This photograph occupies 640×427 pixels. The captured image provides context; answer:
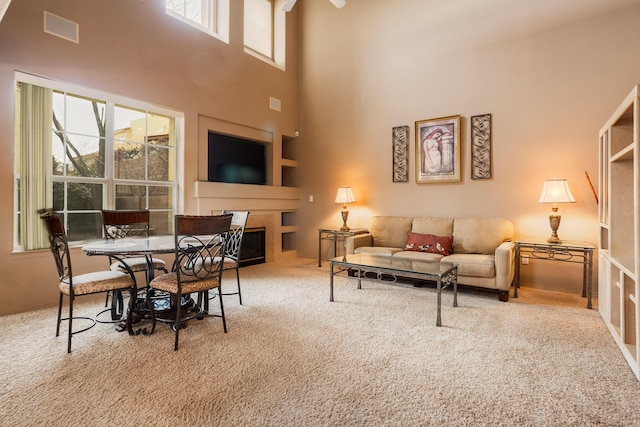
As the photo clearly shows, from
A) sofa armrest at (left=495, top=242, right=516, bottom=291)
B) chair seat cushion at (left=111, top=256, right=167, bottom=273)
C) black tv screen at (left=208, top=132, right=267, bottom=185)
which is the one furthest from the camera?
black tv screen at (left=208, top=132, right=267, bottom=185)

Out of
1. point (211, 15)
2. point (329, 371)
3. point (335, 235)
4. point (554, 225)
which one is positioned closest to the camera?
point (329, 371)

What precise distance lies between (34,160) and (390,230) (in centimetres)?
421

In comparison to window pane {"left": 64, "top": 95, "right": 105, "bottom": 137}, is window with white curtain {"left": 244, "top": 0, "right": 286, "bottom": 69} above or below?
above

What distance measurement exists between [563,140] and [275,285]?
380 cm

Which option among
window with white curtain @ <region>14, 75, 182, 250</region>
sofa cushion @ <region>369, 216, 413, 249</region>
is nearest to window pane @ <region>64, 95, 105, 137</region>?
window with white curtain @ <region>14, 75, 182, 250</region>

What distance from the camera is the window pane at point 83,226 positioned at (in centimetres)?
364

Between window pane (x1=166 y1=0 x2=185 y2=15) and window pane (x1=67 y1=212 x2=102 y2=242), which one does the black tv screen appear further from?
window pane (x1=166 y1=0 x2=185 y2=15)

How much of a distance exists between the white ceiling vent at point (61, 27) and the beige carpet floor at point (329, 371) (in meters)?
2.69

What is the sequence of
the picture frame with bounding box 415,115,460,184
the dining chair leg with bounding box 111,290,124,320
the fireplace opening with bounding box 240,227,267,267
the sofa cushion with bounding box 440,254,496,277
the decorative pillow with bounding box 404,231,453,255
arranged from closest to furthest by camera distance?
the dining chair leg with bounding box 111,290,124,320, the sofa cushion with bounding box 440,254,496,277, the decorative pillow with bounding box 404,231,453,255, the picture frame with bounding box 415,115,460,184, the fireplace opening with bounding box 240,227,267,267

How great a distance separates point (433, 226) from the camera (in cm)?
454

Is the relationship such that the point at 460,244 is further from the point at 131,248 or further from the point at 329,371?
the point at 131,248

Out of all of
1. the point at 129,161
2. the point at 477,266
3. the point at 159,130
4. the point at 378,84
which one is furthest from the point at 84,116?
the point at 477,266

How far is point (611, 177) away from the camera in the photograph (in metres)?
2.73

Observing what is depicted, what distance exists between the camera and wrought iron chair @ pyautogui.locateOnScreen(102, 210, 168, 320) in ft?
9.46
